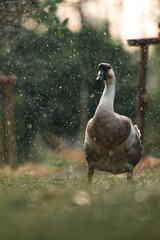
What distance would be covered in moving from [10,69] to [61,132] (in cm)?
285

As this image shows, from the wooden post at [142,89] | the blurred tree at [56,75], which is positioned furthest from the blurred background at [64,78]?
the wooden post at [142,89]

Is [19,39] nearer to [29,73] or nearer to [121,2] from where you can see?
[29,73]

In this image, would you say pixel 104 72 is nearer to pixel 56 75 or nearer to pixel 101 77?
pixel 101 77

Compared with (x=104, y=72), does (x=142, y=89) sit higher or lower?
lower

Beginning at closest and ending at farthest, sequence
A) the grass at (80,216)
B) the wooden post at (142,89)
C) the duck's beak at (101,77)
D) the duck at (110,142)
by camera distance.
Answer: the grass at (80,216), the duck at (110,142), the duck's beak at (101,77), the wooden post at (142,89)

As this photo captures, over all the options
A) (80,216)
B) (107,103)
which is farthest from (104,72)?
(80,216)

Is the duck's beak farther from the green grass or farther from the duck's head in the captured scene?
the green grass

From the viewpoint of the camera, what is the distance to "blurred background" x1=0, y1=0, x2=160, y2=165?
20438 millimetres

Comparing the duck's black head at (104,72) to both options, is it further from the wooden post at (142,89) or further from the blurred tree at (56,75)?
the blurred tree at (56,75)

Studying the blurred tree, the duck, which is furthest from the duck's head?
the blurred tree

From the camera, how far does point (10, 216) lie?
2.37 meters

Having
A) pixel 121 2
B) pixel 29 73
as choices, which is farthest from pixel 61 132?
pixel 121 2

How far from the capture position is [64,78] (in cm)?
2245

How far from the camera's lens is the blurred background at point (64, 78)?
20438mm
